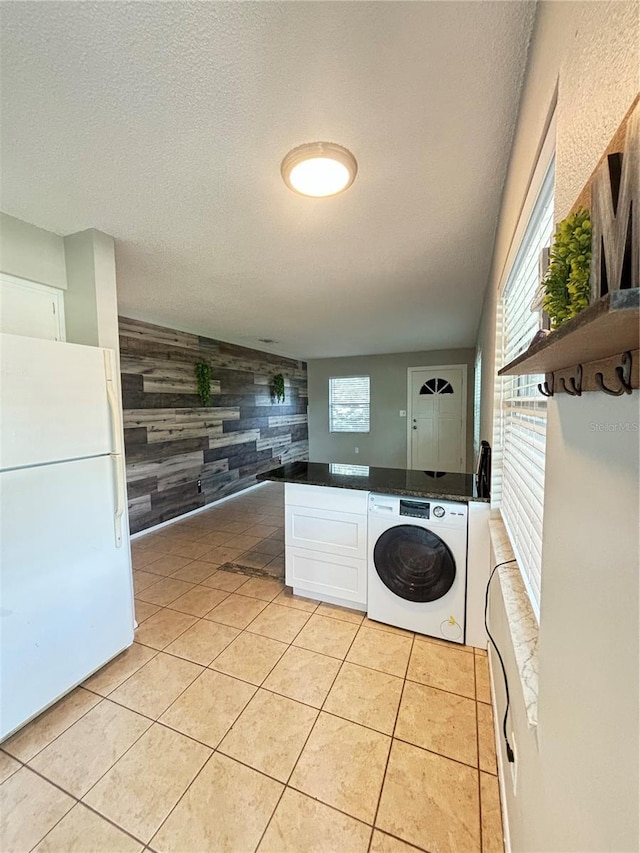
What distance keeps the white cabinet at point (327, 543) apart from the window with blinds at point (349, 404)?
4.93 metres

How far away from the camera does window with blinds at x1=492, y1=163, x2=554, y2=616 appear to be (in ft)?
3.44

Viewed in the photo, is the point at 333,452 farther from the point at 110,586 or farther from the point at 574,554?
the point at 574,554

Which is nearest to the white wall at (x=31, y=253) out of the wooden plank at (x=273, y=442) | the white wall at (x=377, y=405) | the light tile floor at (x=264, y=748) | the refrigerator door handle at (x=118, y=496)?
the refrigerator door handle at (x=118, y=496)

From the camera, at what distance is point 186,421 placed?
434 cm

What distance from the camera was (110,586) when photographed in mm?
1902

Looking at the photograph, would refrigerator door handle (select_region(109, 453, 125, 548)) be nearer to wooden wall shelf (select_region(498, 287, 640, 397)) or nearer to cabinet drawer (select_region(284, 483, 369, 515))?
cabinet drawer (select_region(284, 483, 369, 515))

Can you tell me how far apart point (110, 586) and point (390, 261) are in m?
2.74

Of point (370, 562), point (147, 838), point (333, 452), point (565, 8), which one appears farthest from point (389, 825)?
point (333, 452)

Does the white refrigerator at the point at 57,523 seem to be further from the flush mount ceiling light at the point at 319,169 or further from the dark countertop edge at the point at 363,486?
the flush mount ceiling light at the point at 319,169

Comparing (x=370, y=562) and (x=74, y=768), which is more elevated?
(x=370, y=562)

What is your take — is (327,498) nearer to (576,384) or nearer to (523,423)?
(523,423)

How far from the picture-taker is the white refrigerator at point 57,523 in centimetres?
147

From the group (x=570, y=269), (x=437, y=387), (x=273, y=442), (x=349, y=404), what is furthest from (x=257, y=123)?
(x=349, y=404)

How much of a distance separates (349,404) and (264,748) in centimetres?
624
